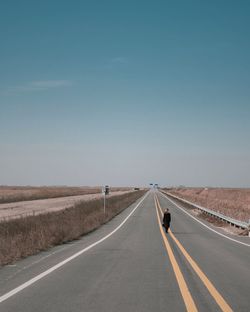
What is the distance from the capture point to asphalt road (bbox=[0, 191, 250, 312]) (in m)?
6.94

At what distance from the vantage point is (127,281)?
29.5ft

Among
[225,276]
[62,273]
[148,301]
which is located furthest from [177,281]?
[62,273]

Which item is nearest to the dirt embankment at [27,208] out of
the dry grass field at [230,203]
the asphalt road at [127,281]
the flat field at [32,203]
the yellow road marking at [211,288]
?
the flat field at [32,203]

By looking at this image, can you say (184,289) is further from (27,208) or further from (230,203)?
(230,203)

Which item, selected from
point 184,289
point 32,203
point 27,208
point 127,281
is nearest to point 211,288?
point 184,289

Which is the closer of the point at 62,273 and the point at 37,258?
the point at 62,273

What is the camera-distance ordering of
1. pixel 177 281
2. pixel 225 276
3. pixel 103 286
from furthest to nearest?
pixel 225 276 → pixel 177 281 → pixel 103 286

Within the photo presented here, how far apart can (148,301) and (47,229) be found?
1278 cm

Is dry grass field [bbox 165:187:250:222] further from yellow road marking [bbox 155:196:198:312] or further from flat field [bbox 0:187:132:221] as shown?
yellow road marking [bbox 155:196:198:312]

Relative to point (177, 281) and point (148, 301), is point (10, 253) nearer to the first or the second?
point (177, 281)

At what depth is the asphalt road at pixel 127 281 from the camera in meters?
6.94

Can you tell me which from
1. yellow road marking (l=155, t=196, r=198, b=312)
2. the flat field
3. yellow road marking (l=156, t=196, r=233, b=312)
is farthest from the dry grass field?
yellow road marking (l=155, t=196, r=198, b=312)

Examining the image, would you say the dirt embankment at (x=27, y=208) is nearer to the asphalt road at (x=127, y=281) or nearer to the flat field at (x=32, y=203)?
the flat field at (x=32, y=203)

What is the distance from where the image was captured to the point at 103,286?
845 cm
